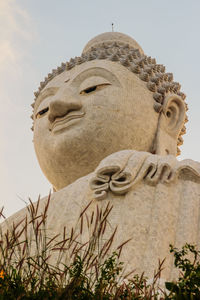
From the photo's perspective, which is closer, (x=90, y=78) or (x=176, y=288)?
(x=176, y=288)

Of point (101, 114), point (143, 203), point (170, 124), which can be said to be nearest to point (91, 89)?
point (101, 114)

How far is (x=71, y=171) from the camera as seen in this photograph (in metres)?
6.07

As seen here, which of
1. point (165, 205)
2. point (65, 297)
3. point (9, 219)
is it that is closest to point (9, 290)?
point (65, 297)

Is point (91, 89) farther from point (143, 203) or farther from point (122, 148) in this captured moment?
point (143, 203)

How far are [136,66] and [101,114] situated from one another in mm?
1193

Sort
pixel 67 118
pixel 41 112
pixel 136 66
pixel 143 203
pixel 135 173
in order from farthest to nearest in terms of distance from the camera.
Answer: pixel 136 66 < pixel 41 112 < pixel 67 118 < pixel 135 173 < pixel 143 203

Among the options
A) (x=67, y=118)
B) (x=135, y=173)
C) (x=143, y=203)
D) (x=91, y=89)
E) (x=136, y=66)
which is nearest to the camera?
(x=143, y=203)

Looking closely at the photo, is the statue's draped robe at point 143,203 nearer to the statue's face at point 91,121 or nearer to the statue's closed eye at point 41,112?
the statue's face at point 91,121

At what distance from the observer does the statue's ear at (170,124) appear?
6409 mm

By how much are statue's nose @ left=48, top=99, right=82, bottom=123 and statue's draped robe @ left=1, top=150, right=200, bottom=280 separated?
4.35 feet

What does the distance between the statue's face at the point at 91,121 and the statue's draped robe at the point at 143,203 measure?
0.98 m

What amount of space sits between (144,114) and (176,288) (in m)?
4.19

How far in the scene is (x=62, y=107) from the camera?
6.00 m

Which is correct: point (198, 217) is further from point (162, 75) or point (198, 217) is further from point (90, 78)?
point (162, 75)
